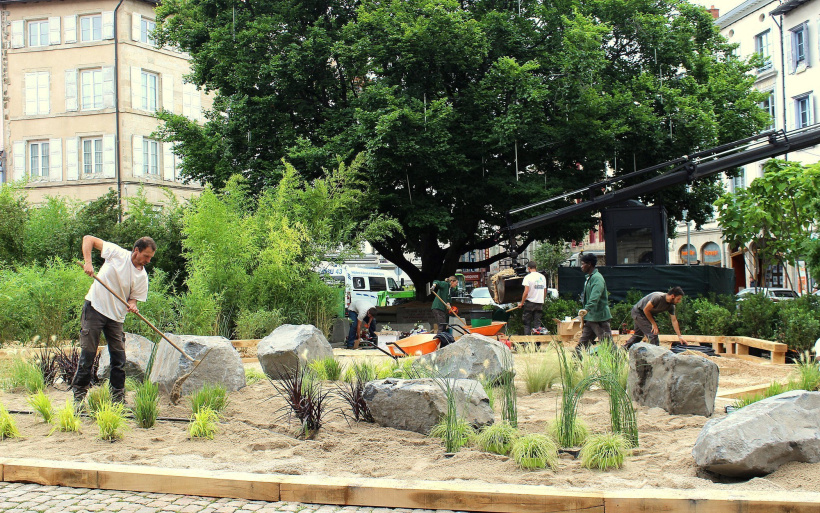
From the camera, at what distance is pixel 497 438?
586 cm

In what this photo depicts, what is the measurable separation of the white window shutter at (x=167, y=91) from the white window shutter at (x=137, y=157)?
89.6 inches

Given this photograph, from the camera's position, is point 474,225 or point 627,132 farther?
point 474,225

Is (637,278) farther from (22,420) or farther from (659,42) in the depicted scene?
(22,420)

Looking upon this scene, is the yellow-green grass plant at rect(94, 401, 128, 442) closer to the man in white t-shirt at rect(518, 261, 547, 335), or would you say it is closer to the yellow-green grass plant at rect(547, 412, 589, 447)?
the yellow-green grass plant at rect(547, 412, 589, 447)

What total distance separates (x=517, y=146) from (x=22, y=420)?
1561 centimetres

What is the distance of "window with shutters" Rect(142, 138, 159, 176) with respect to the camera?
38688 millimetres

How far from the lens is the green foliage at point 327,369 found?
9148 mm

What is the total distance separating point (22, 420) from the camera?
7.31 metres

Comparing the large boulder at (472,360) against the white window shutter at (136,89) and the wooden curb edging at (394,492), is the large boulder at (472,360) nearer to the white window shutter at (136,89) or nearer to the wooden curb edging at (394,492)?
the wooden curb edging at (394,492)

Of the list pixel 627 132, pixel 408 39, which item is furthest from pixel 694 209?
pixel 408 39

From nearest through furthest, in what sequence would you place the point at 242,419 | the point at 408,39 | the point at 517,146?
the point at 242,419 → the point at 408,39 → the point at 517,146

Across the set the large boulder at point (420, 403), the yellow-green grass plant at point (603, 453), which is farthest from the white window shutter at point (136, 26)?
the yellow-green grass plant at point (603, 453)

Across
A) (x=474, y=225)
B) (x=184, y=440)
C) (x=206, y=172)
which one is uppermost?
(x=206, y=172)

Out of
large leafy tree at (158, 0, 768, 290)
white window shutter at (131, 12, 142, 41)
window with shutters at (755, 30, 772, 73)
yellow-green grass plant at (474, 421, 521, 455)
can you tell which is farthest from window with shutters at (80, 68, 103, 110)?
yellow-green grass plant at (474, 421, 521, 455)
